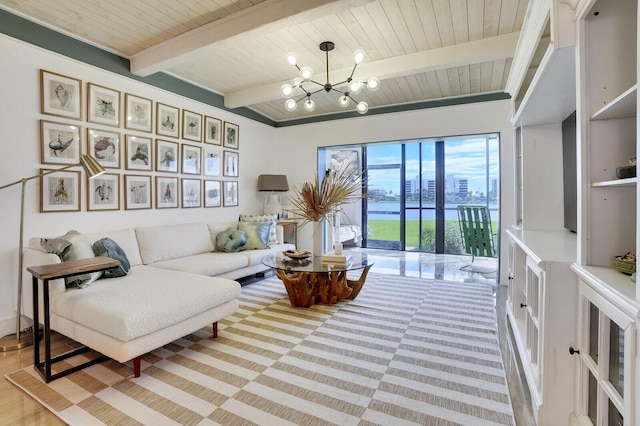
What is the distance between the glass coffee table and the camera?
3.22 meters

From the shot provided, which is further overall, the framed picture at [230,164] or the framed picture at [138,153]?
the framed picture at [230,164]

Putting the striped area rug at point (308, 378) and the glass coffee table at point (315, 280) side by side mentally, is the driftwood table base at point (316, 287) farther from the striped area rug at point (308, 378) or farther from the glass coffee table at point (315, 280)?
the striped area rug at point (308, 378)

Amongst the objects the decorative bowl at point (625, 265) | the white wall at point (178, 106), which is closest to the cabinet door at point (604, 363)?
the decorative bowl at point (625, 265)

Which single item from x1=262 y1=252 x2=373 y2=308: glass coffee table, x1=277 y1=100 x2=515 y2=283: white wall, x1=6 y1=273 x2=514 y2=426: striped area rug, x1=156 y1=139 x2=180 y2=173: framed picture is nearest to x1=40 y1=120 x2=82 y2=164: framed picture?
x1=156 y1=139 x2=180 y2=173: framed picture

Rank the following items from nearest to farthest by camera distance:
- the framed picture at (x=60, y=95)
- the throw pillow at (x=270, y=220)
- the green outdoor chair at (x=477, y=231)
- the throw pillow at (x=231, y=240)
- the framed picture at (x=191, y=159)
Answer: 1. the framed picture at (x=60, y=95)
2. the throw pillow at (x=231, y=240)
3. the framed picture at (x=191, y=159)
4. the throw pillow at (x=270, y=220)
5. the green outdoor chair at (x=477, y=231)

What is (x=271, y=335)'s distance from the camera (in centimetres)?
264

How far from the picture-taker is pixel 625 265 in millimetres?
1258

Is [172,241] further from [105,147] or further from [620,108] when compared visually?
[620,108]

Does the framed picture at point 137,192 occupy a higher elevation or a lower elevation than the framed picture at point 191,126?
lower

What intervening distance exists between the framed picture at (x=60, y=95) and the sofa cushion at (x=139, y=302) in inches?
67.0

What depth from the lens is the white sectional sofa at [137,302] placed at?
1.93 meters

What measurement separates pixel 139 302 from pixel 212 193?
2817 mm

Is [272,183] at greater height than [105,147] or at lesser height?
lesser

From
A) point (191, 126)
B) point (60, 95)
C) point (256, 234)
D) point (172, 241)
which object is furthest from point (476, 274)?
point (60, 95)
